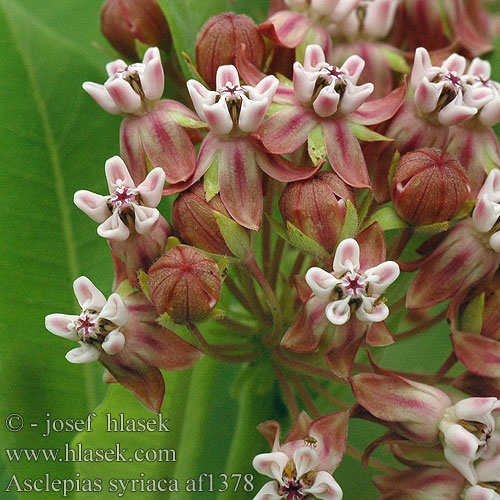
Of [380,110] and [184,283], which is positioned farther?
[380,110]

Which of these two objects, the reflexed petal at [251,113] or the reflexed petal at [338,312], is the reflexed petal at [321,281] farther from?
the reflexed petal at [251,113]

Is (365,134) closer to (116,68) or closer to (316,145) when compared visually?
(316,145)

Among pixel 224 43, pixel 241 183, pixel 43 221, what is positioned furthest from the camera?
pixel 43 221

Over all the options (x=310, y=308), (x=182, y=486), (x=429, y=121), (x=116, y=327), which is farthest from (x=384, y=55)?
(x=182, y=486)

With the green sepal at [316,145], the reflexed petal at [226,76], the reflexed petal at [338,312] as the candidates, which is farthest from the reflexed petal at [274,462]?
the reflexed petal at [226,76]

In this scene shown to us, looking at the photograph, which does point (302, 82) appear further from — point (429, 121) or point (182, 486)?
point (182, 486)

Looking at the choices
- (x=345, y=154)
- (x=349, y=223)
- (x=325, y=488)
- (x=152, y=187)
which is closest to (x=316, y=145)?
(x=345, y=154)
